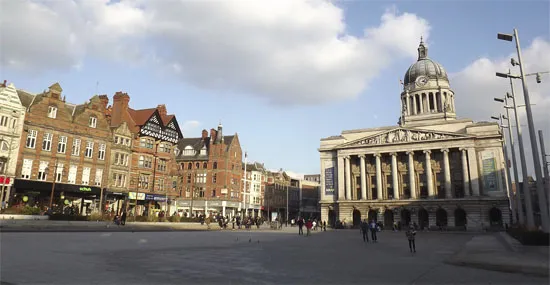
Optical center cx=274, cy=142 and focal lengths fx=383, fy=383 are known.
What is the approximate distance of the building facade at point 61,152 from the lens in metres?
46.0

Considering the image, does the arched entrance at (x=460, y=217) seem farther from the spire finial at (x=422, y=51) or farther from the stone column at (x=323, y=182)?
the spire finial at (x=422, y=51)

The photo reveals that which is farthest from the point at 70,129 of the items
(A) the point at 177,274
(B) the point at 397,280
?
(B) the point at 397,280

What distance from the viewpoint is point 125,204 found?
57781mm

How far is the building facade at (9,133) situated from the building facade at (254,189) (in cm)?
5487

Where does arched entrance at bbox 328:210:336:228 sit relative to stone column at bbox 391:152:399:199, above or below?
below

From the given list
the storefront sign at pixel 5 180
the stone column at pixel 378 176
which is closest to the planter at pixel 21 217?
the storefront sign at pixel 5 180

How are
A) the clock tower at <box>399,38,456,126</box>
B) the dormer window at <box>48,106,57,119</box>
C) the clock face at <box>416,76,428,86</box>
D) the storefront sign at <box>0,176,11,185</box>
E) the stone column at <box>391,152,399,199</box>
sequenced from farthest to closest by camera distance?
1. the clock face at <box>416,76,428,86</box>
2. the clock tower at <box>399,38,456,126</box>
3. the stone column at <box>391,152,399,199</box>
4. the dormer window at <box>48,106,57,119</box>
5. the storefront sign at <box>0,176,11,185</box>

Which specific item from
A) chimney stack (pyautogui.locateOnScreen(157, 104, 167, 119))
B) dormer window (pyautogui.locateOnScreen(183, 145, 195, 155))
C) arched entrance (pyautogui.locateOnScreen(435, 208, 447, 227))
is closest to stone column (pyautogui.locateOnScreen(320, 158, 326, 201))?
arched entrance (pyautogui.locateOnScreen(435, 208, 447, 227))

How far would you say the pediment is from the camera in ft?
260

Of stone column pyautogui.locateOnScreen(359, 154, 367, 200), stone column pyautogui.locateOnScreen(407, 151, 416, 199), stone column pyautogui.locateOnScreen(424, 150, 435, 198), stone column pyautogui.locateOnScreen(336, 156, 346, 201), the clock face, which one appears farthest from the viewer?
the clock face

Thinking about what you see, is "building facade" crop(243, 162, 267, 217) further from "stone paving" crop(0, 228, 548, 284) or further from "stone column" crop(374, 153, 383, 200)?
"stone paving" crop(0, 228, 548, 284)

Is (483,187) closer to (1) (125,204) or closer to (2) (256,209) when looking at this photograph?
(2) (256,209)

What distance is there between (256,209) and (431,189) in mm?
43176

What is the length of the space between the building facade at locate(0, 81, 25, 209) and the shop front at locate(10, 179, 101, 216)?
3.86ft
